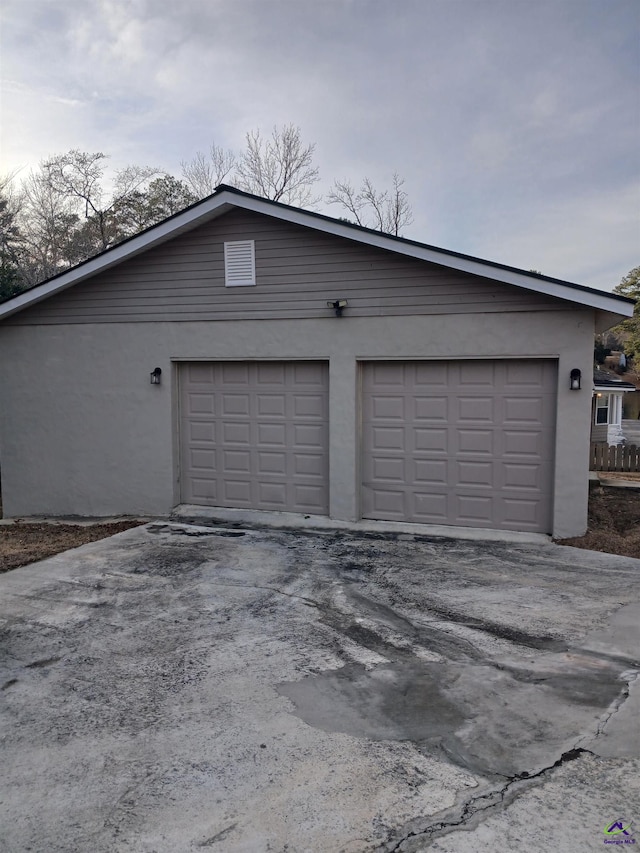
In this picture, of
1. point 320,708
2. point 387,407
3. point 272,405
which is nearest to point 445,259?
point 387,407

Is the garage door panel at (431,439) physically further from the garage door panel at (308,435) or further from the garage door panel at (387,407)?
the garage door panel at (308,435)

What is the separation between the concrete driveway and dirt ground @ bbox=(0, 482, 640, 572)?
2.55 feet

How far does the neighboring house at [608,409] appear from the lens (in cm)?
2420

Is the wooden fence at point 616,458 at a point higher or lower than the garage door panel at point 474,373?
lower

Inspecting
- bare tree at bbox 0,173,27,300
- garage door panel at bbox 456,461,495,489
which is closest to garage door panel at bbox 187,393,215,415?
garage door panel at bbox 456,461,495,489

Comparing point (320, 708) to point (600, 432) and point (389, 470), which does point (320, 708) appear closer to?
point (389, 470)

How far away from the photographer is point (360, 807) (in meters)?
2.67

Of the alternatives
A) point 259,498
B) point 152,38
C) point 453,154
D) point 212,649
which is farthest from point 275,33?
point 212,649

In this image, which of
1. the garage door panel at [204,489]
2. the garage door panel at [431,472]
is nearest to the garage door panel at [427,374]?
the garage door panel at [431,472]

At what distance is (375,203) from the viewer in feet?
82.8

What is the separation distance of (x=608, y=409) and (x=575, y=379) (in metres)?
21.3

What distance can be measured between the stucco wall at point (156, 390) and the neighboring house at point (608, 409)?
18.4m

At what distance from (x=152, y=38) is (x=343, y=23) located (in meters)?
4.49

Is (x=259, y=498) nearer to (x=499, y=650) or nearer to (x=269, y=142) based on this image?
(x=499, y=650)
